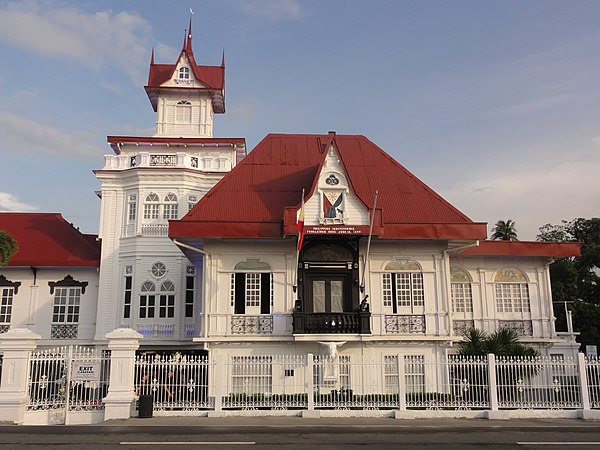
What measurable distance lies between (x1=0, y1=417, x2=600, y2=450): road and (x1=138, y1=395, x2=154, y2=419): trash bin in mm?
708

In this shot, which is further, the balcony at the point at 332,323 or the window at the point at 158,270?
the window at the point at 158,270

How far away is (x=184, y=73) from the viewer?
106ft

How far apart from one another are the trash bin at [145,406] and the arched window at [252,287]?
5687mm

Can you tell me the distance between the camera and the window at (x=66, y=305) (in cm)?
2733

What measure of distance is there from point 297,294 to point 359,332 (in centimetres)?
274

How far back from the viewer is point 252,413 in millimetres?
16484

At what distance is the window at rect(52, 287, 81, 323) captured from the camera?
27.3 meters

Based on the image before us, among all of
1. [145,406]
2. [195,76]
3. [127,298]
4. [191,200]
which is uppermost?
[195,76]

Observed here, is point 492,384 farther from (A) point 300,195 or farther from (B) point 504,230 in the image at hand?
(B) point 504,230

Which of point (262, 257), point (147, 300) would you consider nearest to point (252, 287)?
point (262, 257)

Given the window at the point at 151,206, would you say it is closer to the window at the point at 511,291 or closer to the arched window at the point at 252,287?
the arched window at the point at 252,287

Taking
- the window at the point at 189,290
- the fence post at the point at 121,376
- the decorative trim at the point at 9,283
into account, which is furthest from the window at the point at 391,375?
the decorative trim at the point at 9,283

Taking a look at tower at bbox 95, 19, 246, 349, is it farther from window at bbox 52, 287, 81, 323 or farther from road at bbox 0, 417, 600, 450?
road at bbox 0, 417, 600, 450

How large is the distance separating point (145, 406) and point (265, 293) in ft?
22.1
